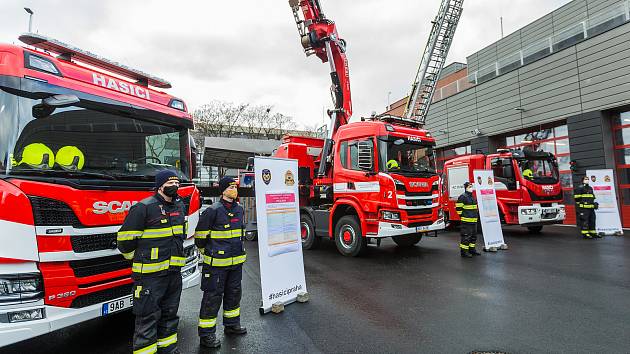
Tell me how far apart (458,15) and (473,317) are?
14328 millimetres

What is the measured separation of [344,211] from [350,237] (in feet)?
2.16

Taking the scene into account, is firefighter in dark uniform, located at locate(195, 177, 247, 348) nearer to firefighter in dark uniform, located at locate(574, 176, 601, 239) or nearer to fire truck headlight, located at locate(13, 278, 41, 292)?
fire truck headlight, located at locate(13, 278, 41, 292)

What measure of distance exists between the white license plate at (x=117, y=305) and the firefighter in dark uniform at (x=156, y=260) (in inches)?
15.1

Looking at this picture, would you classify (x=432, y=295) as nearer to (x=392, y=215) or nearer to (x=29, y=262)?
(x=392, y=215)

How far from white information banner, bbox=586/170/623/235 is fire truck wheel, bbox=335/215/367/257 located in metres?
8.41

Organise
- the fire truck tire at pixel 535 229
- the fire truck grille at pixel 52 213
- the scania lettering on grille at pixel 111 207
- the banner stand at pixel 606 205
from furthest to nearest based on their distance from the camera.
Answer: the fire truck tire at pixel 535 229
the banner stand at pixel 606 205
the scania lettering on grille at pixel 111 207
the fire truck grille at pixel 52 213

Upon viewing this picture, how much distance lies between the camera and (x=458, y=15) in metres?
14.8

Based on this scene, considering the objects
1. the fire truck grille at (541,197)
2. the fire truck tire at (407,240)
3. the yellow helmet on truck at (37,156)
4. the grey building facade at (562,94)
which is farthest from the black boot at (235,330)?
the grey building facade at (562,94)

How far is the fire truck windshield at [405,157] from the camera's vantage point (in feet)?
24.4

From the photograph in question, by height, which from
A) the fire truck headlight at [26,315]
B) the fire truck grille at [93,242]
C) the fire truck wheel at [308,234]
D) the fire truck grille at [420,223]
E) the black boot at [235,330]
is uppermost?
the fire truck grille at [93,242]

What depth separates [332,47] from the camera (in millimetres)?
9977

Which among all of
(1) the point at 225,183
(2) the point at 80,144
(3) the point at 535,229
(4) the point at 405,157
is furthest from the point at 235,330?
(3) the point at 535,229

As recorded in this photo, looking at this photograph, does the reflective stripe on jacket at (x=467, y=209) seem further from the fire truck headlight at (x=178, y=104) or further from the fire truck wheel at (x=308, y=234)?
the fire truck headlight at (x=178, y=104)

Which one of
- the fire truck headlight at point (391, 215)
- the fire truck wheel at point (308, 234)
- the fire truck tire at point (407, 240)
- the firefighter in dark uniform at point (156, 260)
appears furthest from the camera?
the fire truck tire at point (407, 240)
